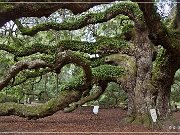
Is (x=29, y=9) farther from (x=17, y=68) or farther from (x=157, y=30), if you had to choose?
(x=157, y=30)

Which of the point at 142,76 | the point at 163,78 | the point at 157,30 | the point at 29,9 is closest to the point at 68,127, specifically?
the point at 142,76

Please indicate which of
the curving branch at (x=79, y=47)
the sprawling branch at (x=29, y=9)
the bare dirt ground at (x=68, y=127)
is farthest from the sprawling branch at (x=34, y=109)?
the sprawling branch at (x=29, y=9)

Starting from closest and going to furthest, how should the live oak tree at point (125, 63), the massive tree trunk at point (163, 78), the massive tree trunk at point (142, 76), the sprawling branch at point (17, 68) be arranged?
the sprawling branch at point (17, 68), the live oak tree at point (125, 63), the massive tree trunk at point (163, 78), the massive tree trunk at point (142, 76)

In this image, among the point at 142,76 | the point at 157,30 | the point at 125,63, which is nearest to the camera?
the point at 157,30

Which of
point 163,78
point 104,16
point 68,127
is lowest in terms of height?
point 68,127

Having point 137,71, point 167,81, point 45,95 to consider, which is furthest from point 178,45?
point 45,95

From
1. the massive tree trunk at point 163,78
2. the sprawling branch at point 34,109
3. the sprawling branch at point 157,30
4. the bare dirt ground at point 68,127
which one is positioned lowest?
the bare dirt ground at point 68,127

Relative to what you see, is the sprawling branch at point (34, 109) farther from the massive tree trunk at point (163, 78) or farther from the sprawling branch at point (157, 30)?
the sprawling branch at point (157, 30)

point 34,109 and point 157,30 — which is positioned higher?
point 157,30

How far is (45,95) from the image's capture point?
26.8 metres

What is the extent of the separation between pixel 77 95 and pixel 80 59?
358cm

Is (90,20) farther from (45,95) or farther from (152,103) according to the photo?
(45,95)

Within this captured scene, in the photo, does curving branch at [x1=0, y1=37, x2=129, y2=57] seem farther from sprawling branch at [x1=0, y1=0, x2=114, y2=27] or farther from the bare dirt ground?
sprawling branch at [x1=0, y1=0, x2=114, y2=27]

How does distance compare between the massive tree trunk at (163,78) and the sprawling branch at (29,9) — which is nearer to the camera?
the sprawling branch at (29,9)
